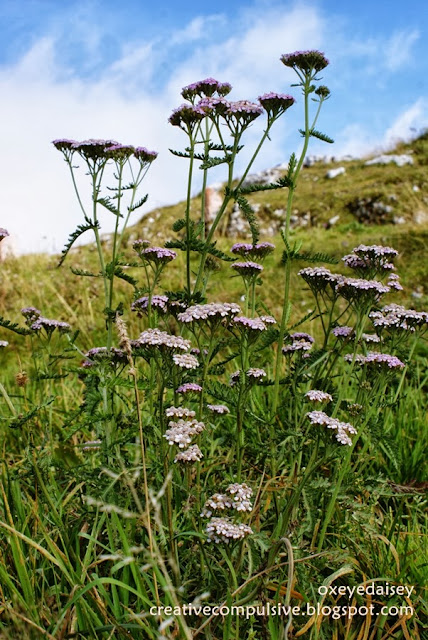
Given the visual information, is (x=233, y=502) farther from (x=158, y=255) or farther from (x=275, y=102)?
(x=275, y=102)

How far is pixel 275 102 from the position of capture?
256cm

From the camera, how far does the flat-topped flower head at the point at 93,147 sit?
2824mm

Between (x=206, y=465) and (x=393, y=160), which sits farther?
(x=393, y=160)

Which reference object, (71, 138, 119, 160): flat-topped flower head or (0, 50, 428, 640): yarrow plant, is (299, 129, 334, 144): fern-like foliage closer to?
(0, 50, 428, 640): yarrow plant

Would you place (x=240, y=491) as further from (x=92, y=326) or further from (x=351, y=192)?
(x=351, y=192)

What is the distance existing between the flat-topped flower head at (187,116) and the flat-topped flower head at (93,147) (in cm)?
42

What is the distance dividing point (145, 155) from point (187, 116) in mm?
567

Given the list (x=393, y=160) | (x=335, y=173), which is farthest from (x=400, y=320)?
(x=393, y=160)

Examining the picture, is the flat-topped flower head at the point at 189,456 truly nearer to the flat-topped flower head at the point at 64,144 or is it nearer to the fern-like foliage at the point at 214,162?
the fern-like foliage at the point at 214,162

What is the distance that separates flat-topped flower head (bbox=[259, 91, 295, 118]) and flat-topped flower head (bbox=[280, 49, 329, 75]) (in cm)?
25

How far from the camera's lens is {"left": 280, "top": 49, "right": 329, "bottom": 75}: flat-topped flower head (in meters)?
2.63

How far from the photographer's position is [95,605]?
6.99 feet

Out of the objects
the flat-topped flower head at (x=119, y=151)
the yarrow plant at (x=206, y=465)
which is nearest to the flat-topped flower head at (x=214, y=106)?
the yarrow plant at (x=206, y=465)

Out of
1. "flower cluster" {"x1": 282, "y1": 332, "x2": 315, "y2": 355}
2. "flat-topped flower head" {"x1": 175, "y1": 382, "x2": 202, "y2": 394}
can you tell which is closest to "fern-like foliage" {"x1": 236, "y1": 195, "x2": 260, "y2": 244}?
"flower cluster" {"x1": 282, "y1": 332, "x2": 315, "y2": 355}
